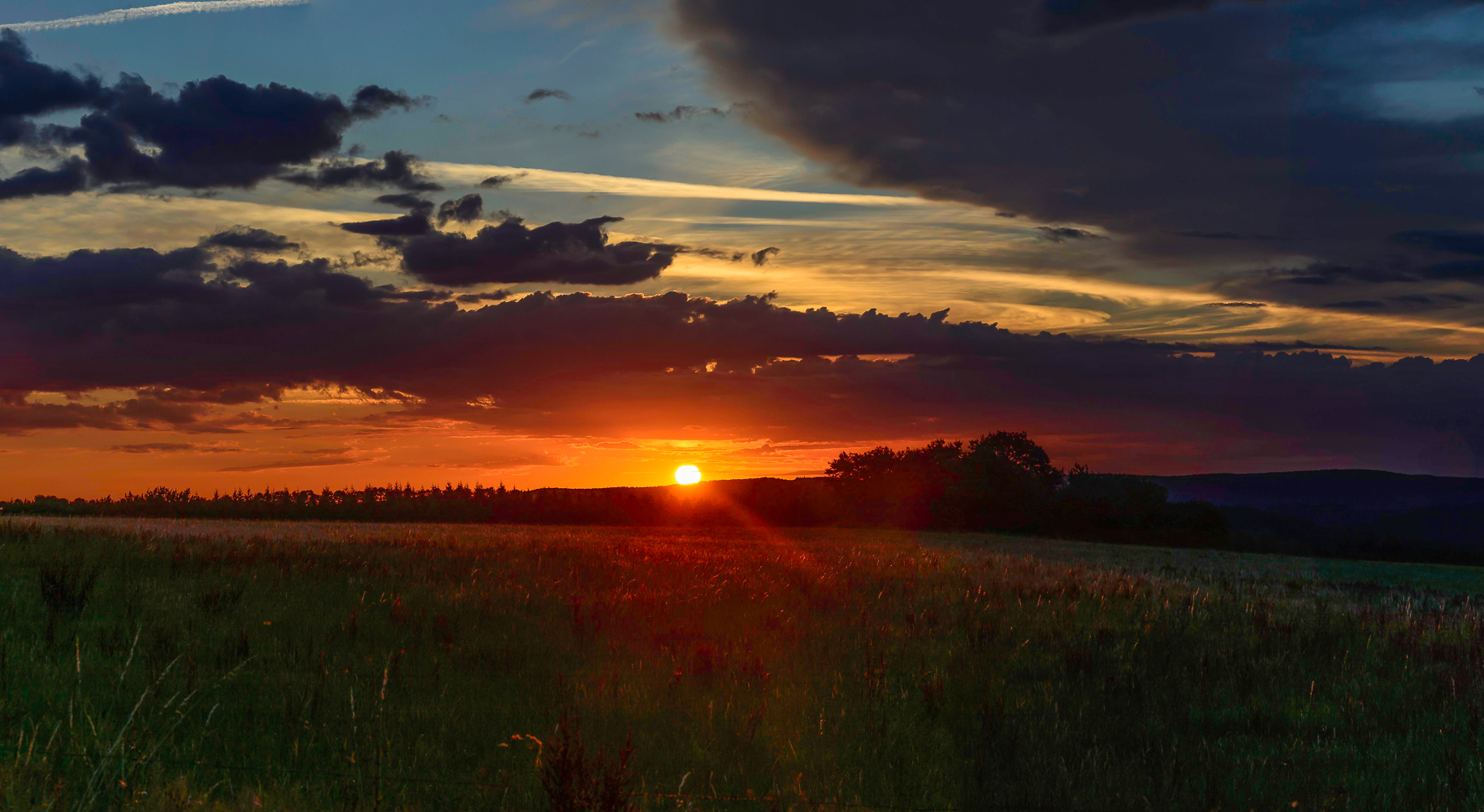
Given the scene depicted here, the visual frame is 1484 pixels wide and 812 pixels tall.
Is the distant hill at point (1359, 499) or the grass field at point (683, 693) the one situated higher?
the grass field at point (683, 693)

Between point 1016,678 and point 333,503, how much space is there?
48357mm

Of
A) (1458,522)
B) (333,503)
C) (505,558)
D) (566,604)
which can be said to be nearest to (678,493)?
(333,503)

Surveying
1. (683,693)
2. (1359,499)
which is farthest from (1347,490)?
(683,693)

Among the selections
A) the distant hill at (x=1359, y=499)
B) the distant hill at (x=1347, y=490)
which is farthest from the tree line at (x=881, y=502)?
the distant hill at (x=1347, y=490)

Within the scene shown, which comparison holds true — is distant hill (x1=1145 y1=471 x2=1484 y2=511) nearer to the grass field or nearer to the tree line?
the tree line

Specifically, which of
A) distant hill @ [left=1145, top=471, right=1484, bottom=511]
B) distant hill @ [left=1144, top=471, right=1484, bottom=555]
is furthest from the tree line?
distant hill @ [left=1145, top=471, right=1484, bottom=511]

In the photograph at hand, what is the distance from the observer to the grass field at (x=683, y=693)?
5.83 metres

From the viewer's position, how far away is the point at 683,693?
7703 millimetres

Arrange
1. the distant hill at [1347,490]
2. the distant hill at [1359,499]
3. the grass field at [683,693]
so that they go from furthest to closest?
the distant hill at [1347,490]
the distant hill at [1359,499]
the grass field at [683,693]

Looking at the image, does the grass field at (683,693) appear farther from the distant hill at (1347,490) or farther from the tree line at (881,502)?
the distant hill at (1347,490)

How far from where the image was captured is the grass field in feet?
19.1

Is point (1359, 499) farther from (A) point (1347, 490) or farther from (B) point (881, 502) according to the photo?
(B) point (881, 502)

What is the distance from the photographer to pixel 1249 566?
35.8 m

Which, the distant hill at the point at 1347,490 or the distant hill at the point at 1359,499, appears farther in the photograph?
Answer: the distant hill at the point at 1347,490
